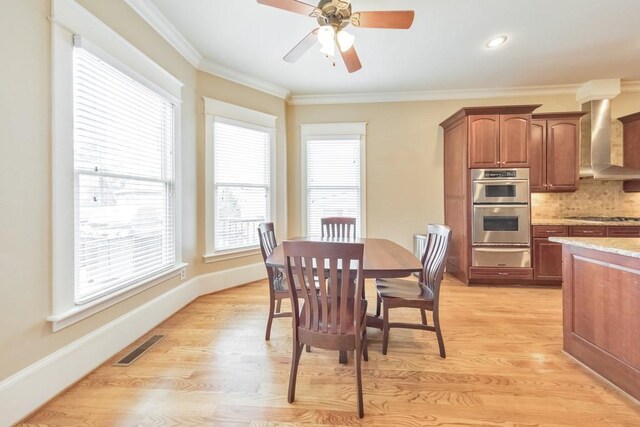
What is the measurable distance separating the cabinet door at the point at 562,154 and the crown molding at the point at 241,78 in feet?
12.6

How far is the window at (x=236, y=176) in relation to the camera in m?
3.49

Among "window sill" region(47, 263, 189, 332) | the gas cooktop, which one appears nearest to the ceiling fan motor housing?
"window sill" region(47, 263, 189, 332)

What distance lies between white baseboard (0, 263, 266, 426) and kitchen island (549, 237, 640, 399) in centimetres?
335

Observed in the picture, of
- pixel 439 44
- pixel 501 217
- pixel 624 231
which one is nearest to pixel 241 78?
pixel 439 44

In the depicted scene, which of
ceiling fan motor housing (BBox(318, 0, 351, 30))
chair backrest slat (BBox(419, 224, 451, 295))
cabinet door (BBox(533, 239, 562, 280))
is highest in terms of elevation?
ceiling fan motor housing (BBox(318, 0, 351, 30))

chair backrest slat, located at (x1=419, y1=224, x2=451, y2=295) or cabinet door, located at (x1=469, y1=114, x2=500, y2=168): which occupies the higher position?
cabinet door, located at (x1=469, y1=114, x2=500, y2=168)

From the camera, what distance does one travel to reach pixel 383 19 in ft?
6.44

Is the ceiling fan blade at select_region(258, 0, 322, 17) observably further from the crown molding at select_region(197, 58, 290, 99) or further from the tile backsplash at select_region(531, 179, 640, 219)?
the tile backsplash at select_region(531, 179, 640, 219)

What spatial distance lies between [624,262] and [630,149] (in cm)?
378

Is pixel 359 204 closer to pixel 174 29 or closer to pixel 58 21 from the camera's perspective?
pixel 174 29

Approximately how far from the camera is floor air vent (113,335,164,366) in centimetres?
199

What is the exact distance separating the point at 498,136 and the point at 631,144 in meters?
2.11

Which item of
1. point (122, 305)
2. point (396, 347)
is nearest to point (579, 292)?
point (396, 347)

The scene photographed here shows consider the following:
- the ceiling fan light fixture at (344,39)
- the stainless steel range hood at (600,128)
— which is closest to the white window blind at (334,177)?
the ceiling fan light fixture at (344,39)
